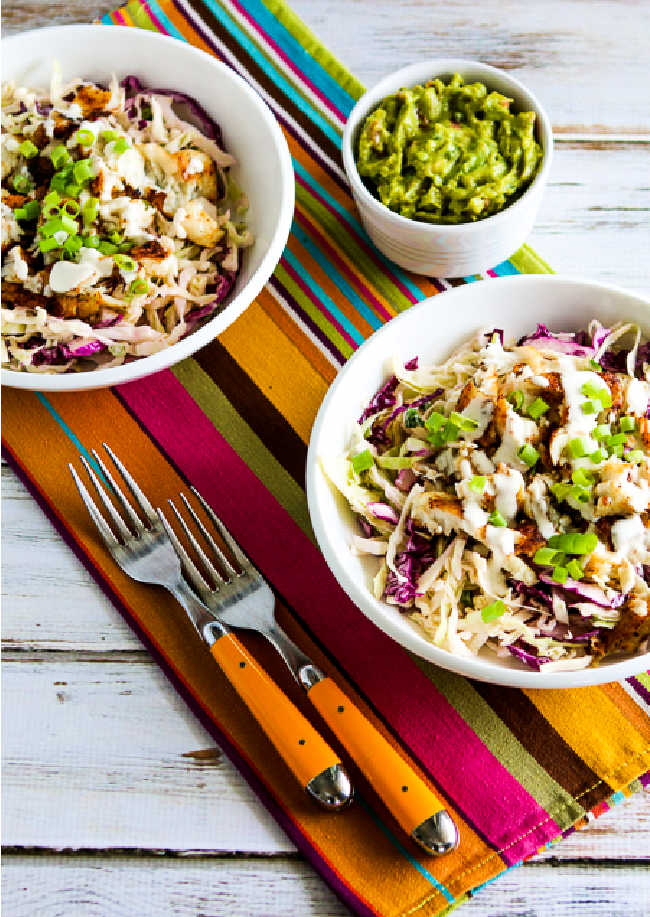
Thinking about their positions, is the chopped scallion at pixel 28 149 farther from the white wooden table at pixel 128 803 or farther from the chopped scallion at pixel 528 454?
the chopped scallion at pixel 528 454

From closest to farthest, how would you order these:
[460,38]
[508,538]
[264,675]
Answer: [508,538], [264,675], [460,38]

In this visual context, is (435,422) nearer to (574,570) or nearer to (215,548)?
(574,570)

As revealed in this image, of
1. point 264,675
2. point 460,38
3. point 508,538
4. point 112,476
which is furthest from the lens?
point 460,38

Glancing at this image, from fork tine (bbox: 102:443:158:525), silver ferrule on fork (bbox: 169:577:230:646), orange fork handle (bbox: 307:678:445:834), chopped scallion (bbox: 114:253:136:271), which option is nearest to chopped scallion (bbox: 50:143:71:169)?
chopped scallion (bbox: 114:253:136:271)

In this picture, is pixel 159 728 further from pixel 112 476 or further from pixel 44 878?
pixel 112 476

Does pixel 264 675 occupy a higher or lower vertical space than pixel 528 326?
lower

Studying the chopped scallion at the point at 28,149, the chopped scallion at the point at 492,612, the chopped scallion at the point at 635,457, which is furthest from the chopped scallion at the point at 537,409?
the chopped scallion at the point at 28,149

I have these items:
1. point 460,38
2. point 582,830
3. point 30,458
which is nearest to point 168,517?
point 30,458

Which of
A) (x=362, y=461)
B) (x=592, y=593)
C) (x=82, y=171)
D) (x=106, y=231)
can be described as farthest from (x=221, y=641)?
(x=82, y=171)
